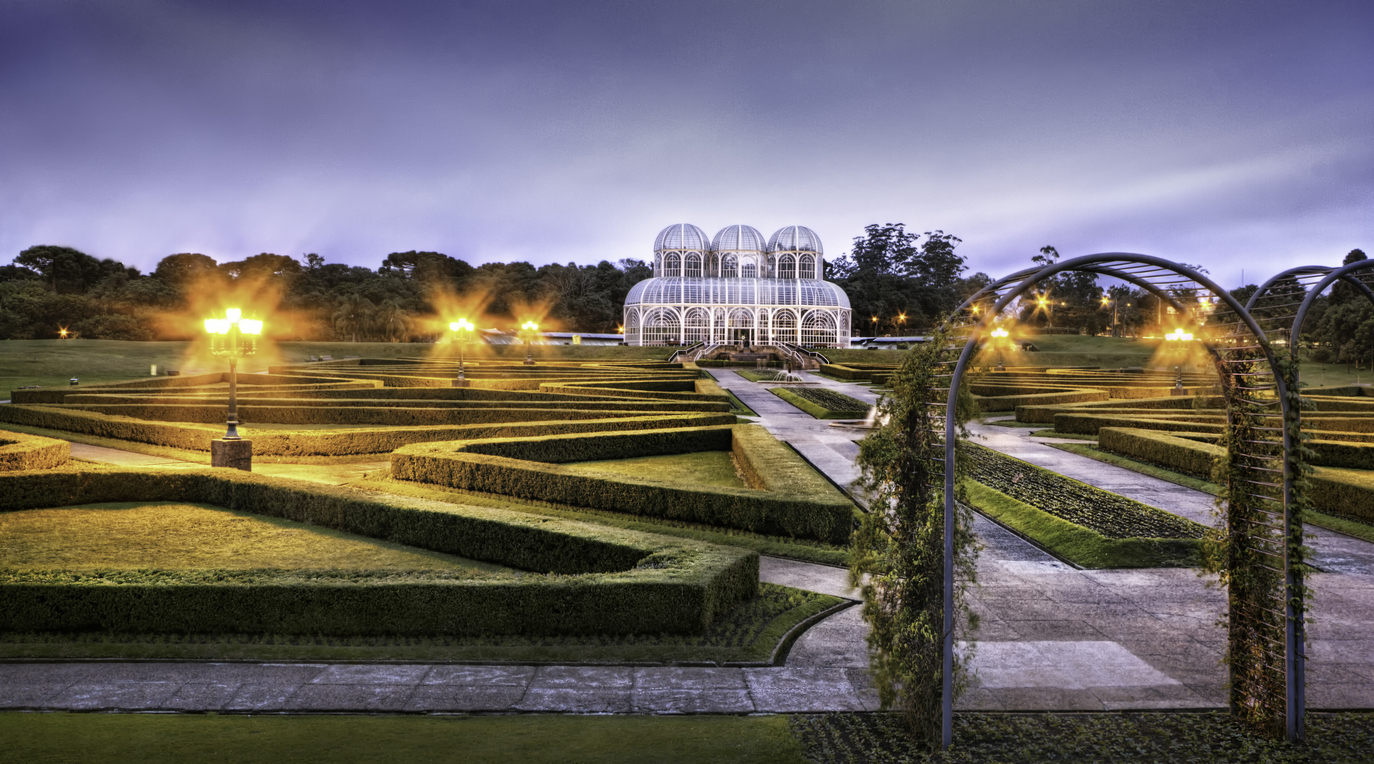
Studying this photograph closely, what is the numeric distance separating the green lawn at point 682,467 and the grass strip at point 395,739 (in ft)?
30.7

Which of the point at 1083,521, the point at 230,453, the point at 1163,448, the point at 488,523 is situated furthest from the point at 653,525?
the point at 1163,448

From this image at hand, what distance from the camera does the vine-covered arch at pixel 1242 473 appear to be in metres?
5.44

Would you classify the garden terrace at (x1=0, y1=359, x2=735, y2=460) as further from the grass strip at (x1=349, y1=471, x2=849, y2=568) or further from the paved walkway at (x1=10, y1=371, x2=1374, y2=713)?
the paved walkway at (x1=10, y1=371, x2=1374, y2=713)

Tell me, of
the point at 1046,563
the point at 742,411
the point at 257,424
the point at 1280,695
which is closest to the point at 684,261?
the point at 742,411

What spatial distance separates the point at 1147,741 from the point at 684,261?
6811cm

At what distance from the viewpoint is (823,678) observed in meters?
6.64

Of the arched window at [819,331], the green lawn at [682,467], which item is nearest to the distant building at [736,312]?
the arched window at [819,331]

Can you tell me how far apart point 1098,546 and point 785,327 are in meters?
59.3

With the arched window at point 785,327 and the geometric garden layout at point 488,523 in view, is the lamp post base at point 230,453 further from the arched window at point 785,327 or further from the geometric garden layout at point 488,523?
the arched window at point 785,327

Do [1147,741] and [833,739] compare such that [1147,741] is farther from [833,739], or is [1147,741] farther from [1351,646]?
[1351,646]

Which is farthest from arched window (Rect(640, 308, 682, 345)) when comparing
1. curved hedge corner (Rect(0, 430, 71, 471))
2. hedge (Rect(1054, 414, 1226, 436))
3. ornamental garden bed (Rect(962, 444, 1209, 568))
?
curved hedge corner (Rect(0, 430, 71, 471))

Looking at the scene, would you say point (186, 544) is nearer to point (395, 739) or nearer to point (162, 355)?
point (395, 739)

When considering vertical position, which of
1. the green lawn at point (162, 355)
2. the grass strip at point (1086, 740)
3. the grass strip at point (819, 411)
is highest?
the green lawn at point (162, 355)

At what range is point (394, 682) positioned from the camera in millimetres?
6438
